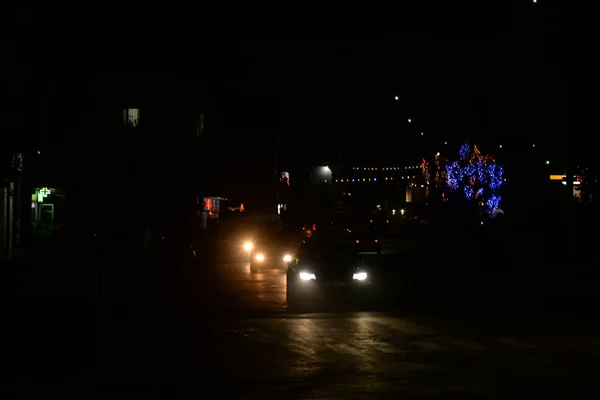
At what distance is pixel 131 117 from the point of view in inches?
2616

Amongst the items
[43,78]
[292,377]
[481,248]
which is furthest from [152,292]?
[481,248]

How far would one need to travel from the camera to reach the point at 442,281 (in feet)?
101

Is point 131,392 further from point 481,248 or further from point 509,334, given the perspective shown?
point 481,248

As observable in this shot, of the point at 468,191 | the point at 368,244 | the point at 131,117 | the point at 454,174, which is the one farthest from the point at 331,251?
the point at 454,174

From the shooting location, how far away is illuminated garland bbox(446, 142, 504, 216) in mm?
73500

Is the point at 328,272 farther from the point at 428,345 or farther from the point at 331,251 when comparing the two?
the point at 428,345

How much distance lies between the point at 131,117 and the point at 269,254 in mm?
32593

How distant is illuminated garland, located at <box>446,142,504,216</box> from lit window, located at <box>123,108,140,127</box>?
24.7 meters

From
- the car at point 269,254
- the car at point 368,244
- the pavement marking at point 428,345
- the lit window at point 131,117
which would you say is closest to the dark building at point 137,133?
the lit window at point 131,117

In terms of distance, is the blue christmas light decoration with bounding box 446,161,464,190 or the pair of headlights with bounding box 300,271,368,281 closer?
the pair of headlights with bounding box 300,271,368,281

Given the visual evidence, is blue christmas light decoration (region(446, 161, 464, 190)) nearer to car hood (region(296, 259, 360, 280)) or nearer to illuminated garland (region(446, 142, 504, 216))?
illuminated garland (region(446, 142, 504, 216))

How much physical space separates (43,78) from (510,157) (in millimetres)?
60121

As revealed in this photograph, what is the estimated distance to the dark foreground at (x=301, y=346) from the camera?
1148 cm

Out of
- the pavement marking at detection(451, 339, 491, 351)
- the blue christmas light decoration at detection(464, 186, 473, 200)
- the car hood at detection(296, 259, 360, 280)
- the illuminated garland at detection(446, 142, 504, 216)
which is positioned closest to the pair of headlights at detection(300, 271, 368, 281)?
the car hood at detection(296, 259, 360, 280)
